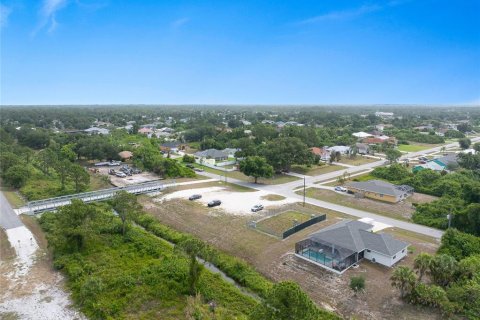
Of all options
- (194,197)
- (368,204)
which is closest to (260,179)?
(194,197)

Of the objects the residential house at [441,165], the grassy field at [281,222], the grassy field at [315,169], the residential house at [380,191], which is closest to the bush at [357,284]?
the grassy field at [281,222]

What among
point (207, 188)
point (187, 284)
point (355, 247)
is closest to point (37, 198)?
point (207, 188)

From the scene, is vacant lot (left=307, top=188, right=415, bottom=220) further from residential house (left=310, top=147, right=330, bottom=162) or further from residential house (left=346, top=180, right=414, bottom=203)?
residential house (left=310, top=147, right=330, bottom=162)

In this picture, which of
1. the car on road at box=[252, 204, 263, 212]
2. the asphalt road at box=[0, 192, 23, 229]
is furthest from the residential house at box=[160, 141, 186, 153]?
the car on road at box=[252, 204, 263, 212]

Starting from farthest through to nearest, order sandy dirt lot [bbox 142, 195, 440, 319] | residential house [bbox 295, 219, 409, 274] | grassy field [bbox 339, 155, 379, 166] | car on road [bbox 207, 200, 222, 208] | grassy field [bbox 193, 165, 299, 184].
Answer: grassy field [bbox 339, 155, 379, 166]
grassy field [bbox 193, 165, 299, 184]
car on road [bbox 207, 200, 222, 208]
residential house [bbox 295, 219, 409, 274]
sandy dirt lot [bbox 142, 195, 440, 319]

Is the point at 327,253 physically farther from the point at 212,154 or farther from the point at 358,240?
the point at 212,154
